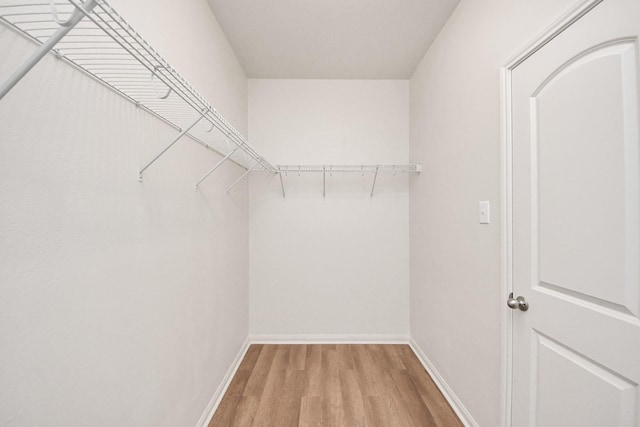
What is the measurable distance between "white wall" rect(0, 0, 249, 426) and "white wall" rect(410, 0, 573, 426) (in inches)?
64.4

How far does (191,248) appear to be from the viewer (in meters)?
1.44

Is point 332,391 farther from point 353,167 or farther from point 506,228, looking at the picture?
point 353,167

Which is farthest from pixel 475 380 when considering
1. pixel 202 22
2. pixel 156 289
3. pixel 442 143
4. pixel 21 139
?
pixel 202 22

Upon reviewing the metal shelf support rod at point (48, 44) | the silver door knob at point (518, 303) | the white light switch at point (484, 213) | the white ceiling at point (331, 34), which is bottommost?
the silver door knob at point (518, 303)

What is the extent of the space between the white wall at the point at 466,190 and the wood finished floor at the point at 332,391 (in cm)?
22

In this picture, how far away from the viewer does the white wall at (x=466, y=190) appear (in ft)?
4.46

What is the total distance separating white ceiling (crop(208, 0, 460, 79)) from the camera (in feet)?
5.69

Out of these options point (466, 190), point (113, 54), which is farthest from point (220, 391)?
point (466, 190)

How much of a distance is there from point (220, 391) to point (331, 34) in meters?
2.75

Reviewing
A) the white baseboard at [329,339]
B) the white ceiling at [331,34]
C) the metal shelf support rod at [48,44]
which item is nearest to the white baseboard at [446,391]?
the white baseboard at [329,339]

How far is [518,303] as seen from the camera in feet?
4.01

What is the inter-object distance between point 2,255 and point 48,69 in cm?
48

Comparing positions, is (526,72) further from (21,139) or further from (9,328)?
(9,328)

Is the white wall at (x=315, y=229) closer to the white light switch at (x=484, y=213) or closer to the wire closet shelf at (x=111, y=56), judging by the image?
the wire closet shelf at (x=111, y=56)
